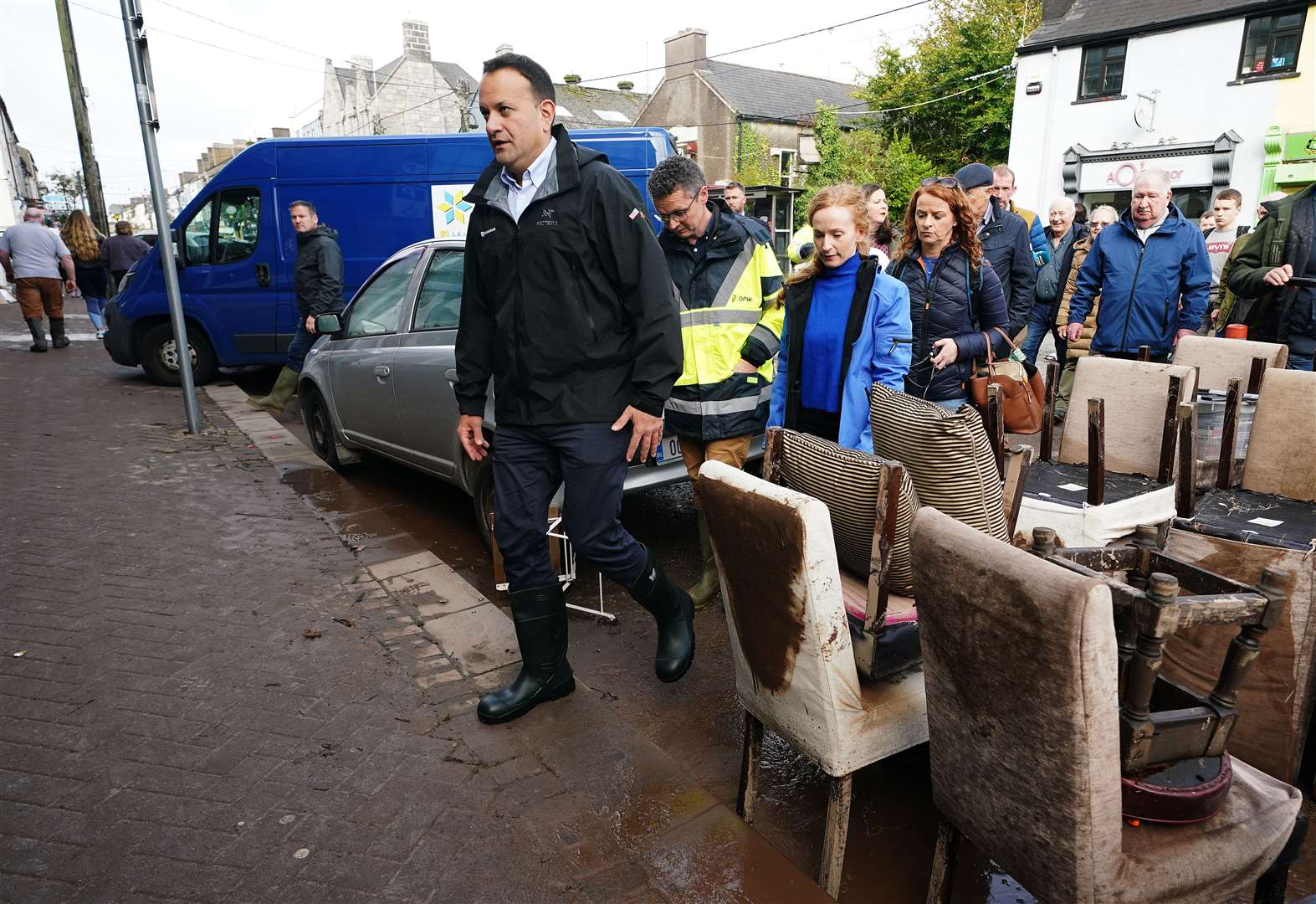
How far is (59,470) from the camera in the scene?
6.35 meters

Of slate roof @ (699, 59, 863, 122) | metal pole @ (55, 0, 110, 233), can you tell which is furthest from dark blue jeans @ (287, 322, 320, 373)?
slate roof @ (699, 59, 863, 122)

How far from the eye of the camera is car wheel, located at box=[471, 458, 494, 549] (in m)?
4.66

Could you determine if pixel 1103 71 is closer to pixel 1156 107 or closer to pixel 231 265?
pixel 1156 107

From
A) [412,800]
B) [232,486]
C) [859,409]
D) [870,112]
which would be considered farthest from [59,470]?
[870,112]

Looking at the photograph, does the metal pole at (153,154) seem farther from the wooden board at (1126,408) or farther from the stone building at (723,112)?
the stone building at (723,112)

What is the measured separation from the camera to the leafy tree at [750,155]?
36.4 metres

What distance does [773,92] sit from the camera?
131 feet

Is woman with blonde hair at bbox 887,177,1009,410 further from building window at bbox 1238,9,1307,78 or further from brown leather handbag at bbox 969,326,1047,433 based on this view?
building window at bbox 1238,9,1307,78

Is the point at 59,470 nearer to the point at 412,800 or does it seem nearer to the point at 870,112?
the point at 412,800

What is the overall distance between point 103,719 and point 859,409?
3.12 meters

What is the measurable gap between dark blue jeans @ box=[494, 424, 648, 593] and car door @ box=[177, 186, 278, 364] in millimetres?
8071

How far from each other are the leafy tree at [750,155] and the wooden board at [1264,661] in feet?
117

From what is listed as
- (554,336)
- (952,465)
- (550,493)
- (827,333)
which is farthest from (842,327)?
(550,493)

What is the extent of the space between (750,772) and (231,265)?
944 cm
